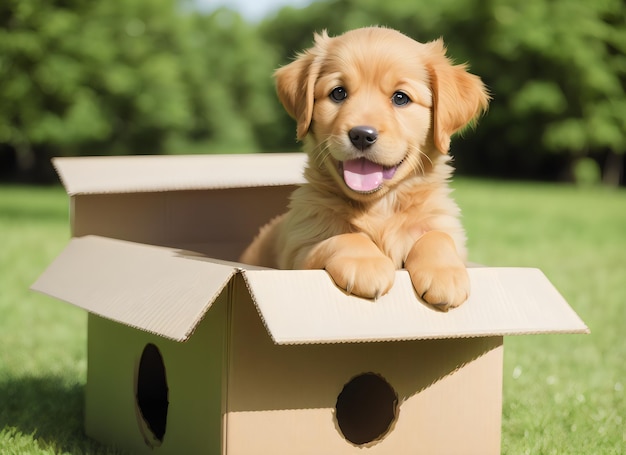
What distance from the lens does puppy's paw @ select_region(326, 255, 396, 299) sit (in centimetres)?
253

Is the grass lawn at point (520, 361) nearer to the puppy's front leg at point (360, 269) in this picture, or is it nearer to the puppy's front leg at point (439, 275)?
the puppy's front leg at point (439, 275)

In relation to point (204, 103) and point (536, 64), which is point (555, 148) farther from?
point (204, 103)

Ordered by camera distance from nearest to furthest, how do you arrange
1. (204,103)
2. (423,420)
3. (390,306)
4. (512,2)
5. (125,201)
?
(390,306), (423,420), (125,201), (512,2), (204,103)

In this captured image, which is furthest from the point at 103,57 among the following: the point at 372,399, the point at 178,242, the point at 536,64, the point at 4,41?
the point at 536,64

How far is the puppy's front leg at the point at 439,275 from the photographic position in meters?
2.58

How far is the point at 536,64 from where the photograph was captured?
28.5m

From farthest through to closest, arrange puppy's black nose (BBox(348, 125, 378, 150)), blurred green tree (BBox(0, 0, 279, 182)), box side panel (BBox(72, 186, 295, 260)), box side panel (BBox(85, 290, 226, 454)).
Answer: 1. blurred green tree (BBox(0, 0, 279, 182))
2. box side panel (BBox(72, 186, 295, 260))
3. puppy's black nose (BBox(348, 125, 378, 150))
4. box side panel (BBox(85, 290, 226, 454))

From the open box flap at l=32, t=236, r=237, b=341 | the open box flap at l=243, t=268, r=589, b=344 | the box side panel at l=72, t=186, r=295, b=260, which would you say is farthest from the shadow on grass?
the open box flap at l=243, t=268, r=589, b=344

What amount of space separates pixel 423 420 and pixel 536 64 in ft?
89.1

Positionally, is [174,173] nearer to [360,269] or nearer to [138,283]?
[138,283]

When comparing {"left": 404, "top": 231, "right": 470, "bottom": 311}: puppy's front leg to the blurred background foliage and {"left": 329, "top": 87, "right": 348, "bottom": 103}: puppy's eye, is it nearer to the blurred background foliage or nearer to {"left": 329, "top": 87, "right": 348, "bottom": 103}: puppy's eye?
{"left": 329, "top": 87, "right": 348, "bottom": 103}: puppy's eye

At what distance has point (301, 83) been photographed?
3184mm

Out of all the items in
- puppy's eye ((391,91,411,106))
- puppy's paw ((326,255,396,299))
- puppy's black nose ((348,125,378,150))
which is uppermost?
puppy's eye ((391,91,411,106))

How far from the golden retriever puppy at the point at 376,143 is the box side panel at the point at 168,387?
0.45 meters
